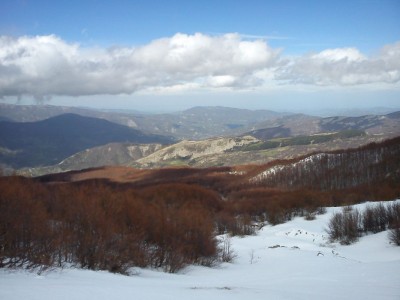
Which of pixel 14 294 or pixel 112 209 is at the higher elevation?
pixel 14 294

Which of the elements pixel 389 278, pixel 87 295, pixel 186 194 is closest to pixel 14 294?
pixel 87 295

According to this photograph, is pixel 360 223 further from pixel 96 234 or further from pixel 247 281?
pixel 96 234

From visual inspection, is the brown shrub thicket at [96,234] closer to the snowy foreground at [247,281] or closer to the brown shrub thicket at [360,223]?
the snowy foreground at [247,281]

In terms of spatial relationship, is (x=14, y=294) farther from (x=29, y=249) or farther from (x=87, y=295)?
(x=29, y=249)

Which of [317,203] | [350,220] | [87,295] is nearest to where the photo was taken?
[87,295]

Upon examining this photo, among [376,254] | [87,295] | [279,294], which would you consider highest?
[87,295]

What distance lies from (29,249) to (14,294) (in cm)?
917

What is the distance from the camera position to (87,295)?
13.0 metres

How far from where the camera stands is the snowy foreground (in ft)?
45.9

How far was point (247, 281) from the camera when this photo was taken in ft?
77.6

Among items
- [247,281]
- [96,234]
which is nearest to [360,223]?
[247,281]

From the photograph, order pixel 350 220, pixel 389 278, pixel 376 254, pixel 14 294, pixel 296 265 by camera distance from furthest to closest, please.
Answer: pixel 350 220 < pixel 376 254 < pixel 296 265 < pixel 389 278 < pixel 14 294

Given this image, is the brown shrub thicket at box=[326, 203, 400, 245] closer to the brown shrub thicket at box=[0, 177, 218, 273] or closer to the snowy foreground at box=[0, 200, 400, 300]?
the snowy foreground at box=[0, 200, 400, 300]

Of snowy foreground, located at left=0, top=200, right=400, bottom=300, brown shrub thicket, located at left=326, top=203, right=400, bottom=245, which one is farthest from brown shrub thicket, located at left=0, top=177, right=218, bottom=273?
brown shrub thicket, located at left=326, top=203, right=400, bottom=245
